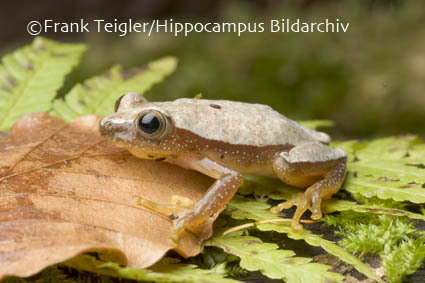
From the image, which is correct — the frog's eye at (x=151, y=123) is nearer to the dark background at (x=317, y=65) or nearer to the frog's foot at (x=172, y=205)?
the frog's foot at (x=172, y=205)

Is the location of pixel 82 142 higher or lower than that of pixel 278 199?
higher

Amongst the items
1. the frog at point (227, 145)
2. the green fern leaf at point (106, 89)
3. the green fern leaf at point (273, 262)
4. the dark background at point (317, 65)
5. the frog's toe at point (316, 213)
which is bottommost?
the green fern leaf at point (273, 262)

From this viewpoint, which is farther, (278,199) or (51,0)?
(51,0)

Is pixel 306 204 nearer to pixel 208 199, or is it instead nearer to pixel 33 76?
pixel 208 199

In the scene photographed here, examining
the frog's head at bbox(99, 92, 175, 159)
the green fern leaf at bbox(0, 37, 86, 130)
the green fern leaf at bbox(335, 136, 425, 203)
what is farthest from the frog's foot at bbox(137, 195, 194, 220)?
the green fern leaf at bbox(0, 37, 86, 130)

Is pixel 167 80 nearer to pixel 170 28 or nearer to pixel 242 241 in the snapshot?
pixel 170 28

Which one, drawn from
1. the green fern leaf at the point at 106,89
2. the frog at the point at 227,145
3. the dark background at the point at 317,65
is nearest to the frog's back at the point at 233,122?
the frog at the point at 227,145

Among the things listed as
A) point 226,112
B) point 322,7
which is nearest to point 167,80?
point 322,7
